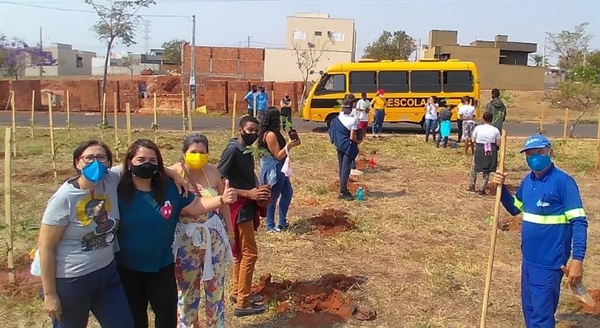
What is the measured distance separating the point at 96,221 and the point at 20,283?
115 inches

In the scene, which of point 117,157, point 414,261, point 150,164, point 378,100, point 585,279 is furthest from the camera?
point 378,100

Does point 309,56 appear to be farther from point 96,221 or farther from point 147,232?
point 96,221

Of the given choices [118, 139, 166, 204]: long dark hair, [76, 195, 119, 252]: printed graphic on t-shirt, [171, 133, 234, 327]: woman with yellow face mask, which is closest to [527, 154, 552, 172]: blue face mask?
[171, 133, 234, 327]: woman with yellow face mask

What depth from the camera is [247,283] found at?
4.90 meters

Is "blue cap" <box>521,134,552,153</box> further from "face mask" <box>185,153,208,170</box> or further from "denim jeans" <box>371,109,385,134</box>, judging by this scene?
"denim jeans" <box>371,109,385,134</box>

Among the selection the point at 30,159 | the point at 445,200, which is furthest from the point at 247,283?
the point at 30,159

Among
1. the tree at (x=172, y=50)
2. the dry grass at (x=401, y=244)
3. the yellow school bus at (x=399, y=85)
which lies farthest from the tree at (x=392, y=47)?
the dry grass at (x=401, y=244)

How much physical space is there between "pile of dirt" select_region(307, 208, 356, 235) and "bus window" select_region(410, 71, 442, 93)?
12704 millimetres

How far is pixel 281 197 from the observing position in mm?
7488

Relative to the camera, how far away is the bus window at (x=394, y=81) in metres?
20.2

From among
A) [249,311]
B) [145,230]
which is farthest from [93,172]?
[249,311]

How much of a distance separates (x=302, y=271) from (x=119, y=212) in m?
3.11

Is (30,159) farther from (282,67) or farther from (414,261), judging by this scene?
(282,67)

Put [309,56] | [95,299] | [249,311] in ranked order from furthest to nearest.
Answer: [309,56], [249,311], [95,299]
